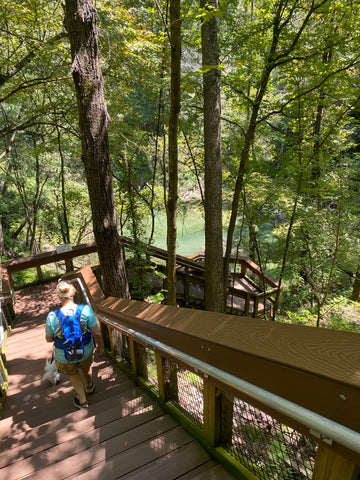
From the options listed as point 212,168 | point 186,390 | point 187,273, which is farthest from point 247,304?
point 186,390

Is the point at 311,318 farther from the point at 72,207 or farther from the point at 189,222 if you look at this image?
the point at 189,222

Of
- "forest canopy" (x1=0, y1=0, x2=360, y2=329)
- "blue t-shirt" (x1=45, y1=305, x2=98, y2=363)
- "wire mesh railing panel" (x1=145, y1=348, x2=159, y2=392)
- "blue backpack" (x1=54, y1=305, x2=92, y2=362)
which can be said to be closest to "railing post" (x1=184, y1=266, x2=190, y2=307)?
"forest canopy" (x1=0, y1=0, x2=360, y2=329)

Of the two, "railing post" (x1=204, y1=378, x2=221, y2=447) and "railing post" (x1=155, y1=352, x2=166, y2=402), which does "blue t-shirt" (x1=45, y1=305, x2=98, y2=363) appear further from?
"railing post" (x1=204, y1=378, x2=221, y2=447)

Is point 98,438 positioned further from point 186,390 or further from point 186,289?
point 186,289

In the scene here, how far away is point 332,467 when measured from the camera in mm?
929

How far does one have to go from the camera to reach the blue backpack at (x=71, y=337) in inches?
102

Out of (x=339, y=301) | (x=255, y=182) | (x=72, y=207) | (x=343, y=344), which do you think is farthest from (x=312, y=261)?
(x=72, y=207)

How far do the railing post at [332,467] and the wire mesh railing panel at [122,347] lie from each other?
2516 mm

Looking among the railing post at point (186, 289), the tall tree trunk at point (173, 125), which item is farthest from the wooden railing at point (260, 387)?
the railing post at point (186, 289)

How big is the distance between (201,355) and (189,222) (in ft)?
78.3

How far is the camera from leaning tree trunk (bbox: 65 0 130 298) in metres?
3.11

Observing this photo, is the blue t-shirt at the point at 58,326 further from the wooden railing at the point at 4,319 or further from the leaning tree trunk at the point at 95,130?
the leaning tree trunk at the point at 95,130

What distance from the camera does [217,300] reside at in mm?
5258

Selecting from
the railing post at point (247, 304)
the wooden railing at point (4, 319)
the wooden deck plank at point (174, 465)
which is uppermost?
the wooden deck plank at point (174, 465)
